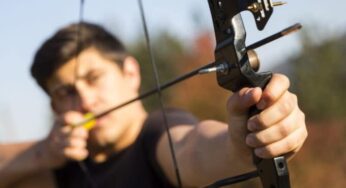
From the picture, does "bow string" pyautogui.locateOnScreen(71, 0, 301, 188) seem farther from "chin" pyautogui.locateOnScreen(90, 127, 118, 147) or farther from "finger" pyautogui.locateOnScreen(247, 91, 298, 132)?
"chin" pyautogui.locateOnScreen(90, 127, 118, 147)

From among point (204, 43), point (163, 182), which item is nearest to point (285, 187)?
point (163, 182)

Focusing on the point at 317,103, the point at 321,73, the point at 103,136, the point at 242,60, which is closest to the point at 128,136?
the point at 103,136

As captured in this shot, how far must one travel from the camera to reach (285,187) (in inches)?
36.4

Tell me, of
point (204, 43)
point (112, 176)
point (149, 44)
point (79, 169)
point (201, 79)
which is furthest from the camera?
point (204, 43)

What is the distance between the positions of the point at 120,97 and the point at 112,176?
283mm

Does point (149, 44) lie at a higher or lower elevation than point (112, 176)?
higher

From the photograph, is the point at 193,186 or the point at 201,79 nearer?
the point at 193,186

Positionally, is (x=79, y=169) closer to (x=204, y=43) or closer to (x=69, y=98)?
(x=69, y=98)

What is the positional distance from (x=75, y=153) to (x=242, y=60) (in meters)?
1.01

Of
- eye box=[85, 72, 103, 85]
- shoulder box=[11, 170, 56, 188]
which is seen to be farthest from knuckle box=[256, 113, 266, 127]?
shoulder box=[11, 170, 56, 188]

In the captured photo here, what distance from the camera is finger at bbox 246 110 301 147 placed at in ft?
2.98

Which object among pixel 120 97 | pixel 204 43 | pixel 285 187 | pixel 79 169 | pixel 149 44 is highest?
pixel 149 44

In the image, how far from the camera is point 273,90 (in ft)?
2.92

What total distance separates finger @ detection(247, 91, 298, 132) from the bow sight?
1 cm
